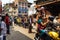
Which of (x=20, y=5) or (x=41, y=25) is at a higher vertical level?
(x=41, y=25)

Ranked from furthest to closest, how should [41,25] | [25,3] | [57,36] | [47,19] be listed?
[25,3]
[41,25]
[47,19]
[57,36]

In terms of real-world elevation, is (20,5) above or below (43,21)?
below

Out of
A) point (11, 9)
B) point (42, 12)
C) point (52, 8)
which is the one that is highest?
point (42, 12)

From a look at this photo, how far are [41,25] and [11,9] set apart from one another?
57749mm

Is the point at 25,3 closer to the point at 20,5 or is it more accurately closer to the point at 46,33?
the point at 20,5

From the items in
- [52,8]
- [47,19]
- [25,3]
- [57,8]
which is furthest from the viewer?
[25,3]

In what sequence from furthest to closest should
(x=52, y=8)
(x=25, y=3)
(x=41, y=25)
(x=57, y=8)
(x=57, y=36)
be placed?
(x=25, y=3) → (x=52, y=8) → (x=57, y=8) → (x=41, y=25) → (x=57, y=36)

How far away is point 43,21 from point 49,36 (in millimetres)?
1286

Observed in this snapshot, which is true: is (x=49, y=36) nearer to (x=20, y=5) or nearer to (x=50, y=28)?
(x=50, y=28)

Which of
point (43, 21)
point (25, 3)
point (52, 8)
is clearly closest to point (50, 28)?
point (43, 21)

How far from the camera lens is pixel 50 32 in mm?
7973

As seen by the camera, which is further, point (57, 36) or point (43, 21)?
point (43, 21)

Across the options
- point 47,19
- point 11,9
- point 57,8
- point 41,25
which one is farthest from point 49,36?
point 11,9

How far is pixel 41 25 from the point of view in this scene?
959cm
